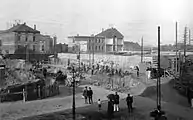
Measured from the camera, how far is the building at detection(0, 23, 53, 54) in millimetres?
20922

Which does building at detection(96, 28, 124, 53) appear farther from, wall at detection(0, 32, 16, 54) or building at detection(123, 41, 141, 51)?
wall at detection(0, 32, 16, 54)

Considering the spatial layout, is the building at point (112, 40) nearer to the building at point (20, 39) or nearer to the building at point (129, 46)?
the building at point (129, 46)

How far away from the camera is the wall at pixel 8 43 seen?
20759mm

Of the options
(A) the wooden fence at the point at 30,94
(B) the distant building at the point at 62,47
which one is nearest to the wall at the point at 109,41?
(B) the distant building at the point at 62,47

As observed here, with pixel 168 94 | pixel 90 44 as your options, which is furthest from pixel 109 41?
pixel 168 94

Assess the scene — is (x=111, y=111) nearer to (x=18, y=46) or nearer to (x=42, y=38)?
(x=18, y=46)

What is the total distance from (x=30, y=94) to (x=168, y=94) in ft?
13.1

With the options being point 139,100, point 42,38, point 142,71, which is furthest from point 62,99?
point 42,38

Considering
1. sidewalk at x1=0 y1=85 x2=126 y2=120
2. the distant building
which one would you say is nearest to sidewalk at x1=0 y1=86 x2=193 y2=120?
sidewalk at x1=0 y1=85 x2=126 y2=120

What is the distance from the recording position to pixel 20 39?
21.3 meters

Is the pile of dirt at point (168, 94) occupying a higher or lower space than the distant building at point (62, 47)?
lower

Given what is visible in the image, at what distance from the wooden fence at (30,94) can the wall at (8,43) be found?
14405 millimetres

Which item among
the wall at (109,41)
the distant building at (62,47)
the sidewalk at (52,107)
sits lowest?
the sidewalk at (52,107)

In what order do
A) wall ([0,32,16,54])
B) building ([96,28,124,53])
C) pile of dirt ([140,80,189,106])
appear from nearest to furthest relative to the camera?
pile of dirt ([140,80,189,106]) < wall ([0,32,16,54]) < building ([96,28,124,53])
